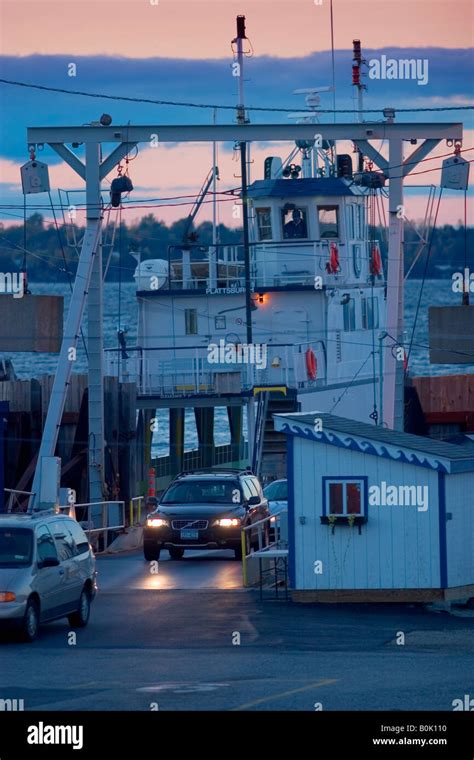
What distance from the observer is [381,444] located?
2294cm

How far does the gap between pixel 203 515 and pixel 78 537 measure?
28.5 ft

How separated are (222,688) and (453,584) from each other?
880cm

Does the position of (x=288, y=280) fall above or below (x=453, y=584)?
above

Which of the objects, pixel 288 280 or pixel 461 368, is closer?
pixel 288 280

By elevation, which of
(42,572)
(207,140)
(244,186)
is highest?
(244,186)

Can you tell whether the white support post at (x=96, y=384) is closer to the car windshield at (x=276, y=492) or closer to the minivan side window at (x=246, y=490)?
the minivan side window at (x=246, y=490)

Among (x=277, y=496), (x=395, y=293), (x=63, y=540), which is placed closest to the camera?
(x=63, y=540)

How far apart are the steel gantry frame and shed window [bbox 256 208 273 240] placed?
54.3 ft

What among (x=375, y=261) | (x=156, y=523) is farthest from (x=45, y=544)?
(x=375, y=261)

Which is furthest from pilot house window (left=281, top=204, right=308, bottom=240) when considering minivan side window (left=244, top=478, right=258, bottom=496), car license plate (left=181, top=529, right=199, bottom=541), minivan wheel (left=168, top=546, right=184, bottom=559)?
car license plate (left=181, top=529, right=199, bottom=541)

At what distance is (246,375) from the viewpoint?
47125 mm

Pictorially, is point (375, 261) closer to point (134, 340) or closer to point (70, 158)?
point (70, 158)
